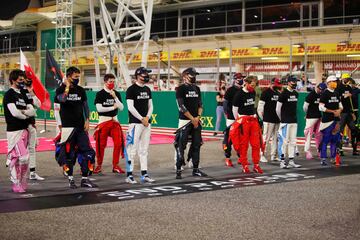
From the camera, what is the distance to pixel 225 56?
19.4 m

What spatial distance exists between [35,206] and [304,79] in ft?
40.3

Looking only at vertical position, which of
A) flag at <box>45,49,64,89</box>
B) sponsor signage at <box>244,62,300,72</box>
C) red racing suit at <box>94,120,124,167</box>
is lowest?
red racing suit at <box>94,120,124,167</box>

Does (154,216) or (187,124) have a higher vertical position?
(187,124)

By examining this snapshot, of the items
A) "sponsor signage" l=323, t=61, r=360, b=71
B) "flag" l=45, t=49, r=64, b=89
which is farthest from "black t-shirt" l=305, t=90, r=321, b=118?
"flag" l=45, t=49, r=64, b=89

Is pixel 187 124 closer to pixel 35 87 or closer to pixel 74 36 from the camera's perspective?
pixel 35 87

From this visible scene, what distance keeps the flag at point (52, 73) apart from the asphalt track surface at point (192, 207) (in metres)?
7.56

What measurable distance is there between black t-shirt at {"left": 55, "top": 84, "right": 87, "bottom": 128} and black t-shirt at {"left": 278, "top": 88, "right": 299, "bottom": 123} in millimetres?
4824

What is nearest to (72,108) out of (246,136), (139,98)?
(139,98)

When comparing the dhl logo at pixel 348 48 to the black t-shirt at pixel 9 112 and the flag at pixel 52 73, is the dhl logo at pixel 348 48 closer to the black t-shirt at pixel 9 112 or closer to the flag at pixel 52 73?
the flag at pixel 52 73

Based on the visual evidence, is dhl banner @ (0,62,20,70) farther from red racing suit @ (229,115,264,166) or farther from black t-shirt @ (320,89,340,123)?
black t-shirt @ (320,89,340,123)

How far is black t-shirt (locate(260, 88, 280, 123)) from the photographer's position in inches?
457

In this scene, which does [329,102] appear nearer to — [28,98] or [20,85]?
[28,98]

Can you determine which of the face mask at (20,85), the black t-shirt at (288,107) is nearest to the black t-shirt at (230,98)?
the black t-shirt at (288,107)

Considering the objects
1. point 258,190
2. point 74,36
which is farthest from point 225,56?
point 74,36
